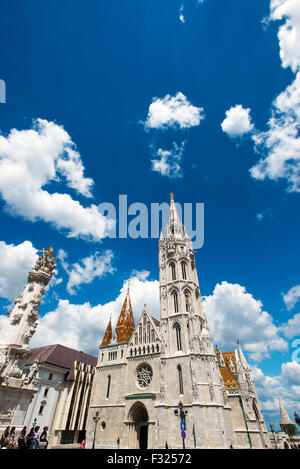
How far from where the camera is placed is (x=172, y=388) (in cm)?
2720

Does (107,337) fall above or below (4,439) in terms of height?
above

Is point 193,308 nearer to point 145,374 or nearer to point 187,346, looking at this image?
point 187,346

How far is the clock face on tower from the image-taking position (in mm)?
29281

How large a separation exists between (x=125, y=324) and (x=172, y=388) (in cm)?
1384

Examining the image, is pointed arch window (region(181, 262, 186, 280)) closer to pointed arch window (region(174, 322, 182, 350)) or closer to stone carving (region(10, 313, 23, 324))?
pointed arch window (region(174, 322, 182, 350))

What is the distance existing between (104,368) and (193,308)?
595 inches

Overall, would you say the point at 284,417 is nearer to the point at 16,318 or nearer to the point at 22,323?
the point at 22,323

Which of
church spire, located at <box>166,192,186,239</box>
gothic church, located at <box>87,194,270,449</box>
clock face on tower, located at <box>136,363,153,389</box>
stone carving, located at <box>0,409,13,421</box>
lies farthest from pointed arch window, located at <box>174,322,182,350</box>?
stone carving, located at <box>0,409,13,421</box>

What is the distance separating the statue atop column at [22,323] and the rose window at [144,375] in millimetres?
19452

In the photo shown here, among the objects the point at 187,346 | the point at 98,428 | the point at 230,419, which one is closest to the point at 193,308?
the point at 187,346

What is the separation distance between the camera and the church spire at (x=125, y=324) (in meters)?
36.5

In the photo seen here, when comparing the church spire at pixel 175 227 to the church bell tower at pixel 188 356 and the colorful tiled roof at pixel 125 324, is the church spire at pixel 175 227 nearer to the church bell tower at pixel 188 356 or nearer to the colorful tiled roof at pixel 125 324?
the church bell tower at pixel 188 356

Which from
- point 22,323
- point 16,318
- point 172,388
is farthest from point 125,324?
point 16,318

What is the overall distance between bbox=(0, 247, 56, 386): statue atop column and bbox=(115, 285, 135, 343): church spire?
2140 cm
